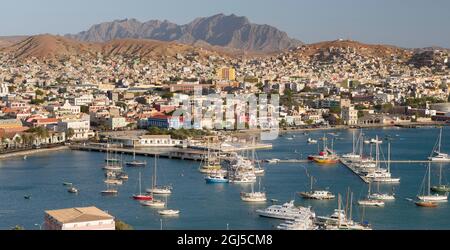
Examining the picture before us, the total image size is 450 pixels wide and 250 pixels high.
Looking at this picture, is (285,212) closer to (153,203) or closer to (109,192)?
(153,203)

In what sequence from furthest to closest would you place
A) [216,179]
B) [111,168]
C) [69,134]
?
[69,134] < [111,168] < [216,179]

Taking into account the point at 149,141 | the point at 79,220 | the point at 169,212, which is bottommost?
the point at 169,212

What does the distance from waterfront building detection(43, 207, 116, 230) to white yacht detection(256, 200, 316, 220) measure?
1459 mm

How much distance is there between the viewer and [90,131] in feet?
35.0

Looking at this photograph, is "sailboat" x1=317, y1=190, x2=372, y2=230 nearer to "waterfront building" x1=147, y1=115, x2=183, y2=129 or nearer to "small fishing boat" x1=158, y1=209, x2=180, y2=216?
"small fishing boat" x1=158, y1=209, x2=180, y2=216

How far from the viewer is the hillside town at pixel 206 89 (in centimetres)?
1128

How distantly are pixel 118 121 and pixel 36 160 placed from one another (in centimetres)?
357

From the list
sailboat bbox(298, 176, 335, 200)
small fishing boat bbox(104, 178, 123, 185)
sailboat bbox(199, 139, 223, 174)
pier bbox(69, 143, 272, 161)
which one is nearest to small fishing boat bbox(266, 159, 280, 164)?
sailboat bbox(199, 139, 223, 174)

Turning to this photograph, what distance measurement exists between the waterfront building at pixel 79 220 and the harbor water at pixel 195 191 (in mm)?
861

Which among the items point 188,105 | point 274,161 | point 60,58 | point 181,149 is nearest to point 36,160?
point 181,149

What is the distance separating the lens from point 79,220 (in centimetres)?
302

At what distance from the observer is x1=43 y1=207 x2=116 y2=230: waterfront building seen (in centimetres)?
296

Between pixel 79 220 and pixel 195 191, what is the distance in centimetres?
272

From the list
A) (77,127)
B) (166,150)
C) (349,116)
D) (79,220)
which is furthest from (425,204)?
(349,116)
